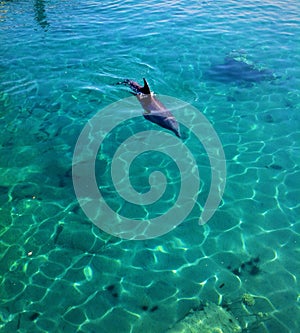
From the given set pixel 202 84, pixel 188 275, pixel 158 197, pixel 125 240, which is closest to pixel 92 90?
pixel 202 84

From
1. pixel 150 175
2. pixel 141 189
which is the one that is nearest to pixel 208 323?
pixel 141 189

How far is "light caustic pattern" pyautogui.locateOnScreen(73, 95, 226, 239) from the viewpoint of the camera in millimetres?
7941

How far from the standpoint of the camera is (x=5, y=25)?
56.6 ft

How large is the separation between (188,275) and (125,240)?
1648mm

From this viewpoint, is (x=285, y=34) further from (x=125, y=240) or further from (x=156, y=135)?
(x=125, y=240)

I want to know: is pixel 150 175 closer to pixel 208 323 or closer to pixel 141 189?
pixel 141 189

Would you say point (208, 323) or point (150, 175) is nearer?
point (208, 323)

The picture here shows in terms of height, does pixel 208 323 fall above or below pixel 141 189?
below

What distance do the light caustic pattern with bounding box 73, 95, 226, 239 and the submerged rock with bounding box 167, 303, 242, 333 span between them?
6.81 ft

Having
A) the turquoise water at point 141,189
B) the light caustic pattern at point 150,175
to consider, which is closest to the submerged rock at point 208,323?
the turquoise water at point 141,189

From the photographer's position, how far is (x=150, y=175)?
9102 mm

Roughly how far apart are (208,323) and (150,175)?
4189 mm

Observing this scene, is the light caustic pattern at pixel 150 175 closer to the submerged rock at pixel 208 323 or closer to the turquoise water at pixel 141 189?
the turquoise water at pixel 141 189

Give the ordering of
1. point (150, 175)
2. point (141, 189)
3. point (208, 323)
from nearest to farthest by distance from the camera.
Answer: point (208, 323)
point (141, 189)
point (150, 175)
